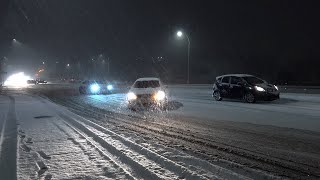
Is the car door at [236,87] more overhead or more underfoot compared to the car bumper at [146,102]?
more overhead

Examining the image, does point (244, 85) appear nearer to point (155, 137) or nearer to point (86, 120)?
point (86, 120)

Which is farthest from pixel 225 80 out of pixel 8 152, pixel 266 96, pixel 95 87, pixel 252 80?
pixel 95 87

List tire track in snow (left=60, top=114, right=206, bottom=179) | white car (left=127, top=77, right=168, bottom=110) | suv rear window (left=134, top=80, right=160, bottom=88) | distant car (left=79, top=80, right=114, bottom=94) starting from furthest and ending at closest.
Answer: distant car (left=79, top=80, right=114, bottom=94), suv rear window (left=134, top=80, right=160, bottom=88), white car (left=127, top=77, right=168, bottom=110), tire track in snow (left=60, top=114, right=206, bottom=179)

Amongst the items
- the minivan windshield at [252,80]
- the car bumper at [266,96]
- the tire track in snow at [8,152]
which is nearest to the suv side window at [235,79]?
the minivan windshield at [252,80]

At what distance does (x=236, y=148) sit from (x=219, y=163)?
175 cm

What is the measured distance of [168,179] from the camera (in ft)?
21.6

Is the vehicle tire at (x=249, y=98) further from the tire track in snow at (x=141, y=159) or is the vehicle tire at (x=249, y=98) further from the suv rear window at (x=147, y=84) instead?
the tire track in snow at (x=141, y=159)

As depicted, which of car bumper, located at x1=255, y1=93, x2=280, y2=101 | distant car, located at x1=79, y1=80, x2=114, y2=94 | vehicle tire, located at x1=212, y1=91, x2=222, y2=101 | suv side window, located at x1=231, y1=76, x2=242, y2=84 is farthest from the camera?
distant car, located at x1=79, y1=80, x2=114, y2=94

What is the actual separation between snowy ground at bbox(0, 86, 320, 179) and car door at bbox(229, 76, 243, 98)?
7195 millimetres

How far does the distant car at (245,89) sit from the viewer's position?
2200 centimetres

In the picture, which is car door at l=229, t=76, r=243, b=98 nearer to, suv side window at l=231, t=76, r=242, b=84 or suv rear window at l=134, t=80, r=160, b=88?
suv side window at l=231, t=76, r=242, b=84

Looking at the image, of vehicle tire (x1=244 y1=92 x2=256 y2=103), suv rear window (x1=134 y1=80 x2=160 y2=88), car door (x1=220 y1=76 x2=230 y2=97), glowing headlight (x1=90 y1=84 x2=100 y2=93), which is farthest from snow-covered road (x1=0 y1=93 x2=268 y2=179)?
glowing headlight (x1=90 y1=84 x2=100 y2=93)

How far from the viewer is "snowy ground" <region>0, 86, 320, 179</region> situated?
23.4ft

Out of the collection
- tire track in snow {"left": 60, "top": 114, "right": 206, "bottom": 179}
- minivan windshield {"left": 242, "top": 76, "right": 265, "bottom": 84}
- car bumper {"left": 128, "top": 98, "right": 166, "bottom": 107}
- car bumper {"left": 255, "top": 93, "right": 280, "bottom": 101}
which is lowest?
tire track in snow {"left": 60, "top": 114, "right": 206, "bottom": 179}
